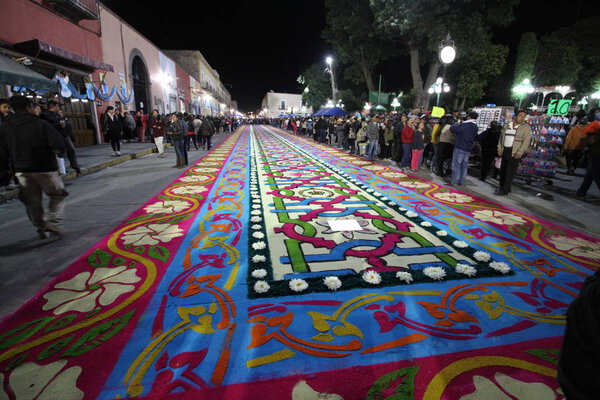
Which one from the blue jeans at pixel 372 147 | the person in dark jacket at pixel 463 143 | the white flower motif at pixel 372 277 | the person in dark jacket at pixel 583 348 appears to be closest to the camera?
the person in dark jacket at pixel 583 348

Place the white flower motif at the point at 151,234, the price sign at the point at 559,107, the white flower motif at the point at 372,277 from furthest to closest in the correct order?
the price sign at the point at 559,107 < the white flower motif at the point at 151,234 < the white flower motif at the point at 372,277

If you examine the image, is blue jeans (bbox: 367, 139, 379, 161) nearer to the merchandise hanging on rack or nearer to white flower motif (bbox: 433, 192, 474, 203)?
the merchandise hanging on rack

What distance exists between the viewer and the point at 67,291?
8.39 ft

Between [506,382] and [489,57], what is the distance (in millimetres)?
38110

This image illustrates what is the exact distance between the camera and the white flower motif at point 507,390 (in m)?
1.60

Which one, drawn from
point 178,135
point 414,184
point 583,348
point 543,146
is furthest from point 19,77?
point 543,146

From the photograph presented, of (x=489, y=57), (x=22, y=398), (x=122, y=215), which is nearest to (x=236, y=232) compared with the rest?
(x=122, y=215)

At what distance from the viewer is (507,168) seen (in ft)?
19.6

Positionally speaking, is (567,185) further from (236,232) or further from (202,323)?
(202,323)

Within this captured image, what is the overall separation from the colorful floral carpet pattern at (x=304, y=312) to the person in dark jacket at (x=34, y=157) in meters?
0.82

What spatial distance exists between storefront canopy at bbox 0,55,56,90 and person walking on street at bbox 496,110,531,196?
1069cm

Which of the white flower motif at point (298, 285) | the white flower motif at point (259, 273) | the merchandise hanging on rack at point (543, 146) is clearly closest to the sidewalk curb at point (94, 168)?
the white flower motif at point (259, 273)

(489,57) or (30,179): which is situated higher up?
(489,57)

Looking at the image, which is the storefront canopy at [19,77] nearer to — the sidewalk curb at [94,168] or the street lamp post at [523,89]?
the sidewalk curb at [94,168]
